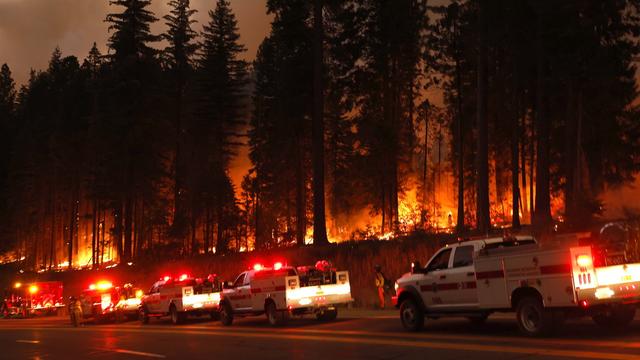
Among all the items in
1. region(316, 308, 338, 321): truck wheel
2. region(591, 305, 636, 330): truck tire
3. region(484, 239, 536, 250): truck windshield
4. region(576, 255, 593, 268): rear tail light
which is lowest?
region(316, 308, 338, 321): truck wheel

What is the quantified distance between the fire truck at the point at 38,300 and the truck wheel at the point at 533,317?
40.1 m

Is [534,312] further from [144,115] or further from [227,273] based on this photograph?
[144,115]

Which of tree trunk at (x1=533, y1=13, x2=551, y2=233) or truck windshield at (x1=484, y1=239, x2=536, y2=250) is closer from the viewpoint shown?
truck windshield at (x1=484, y1=239, x2=536, y2=250)

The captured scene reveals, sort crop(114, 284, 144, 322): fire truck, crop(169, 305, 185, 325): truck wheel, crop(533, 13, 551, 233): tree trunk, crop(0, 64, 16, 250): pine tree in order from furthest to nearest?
crop(0, 64, 16, 250): pine tree → crop(114, 284, 144, 322): fire truck → crop(533, 13, 551, 233): tree trunk → crop(169, 305, 185, 325): truck wheel

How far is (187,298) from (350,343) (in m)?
13.8

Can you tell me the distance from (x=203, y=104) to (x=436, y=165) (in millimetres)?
22138

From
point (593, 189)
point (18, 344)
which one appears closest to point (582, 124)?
point (593, 189)

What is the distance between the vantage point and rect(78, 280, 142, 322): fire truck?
33219mm

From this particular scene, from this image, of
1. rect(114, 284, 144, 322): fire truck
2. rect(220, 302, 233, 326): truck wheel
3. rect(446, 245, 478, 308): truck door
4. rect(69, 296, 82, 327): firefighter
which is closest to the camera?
rect(446, 245, 478, 308): truck door

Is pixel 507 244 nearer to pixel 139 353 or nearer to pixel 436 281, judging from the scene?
pixel 436 281

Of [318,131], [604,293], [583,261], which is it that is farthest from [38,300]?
[604,293]

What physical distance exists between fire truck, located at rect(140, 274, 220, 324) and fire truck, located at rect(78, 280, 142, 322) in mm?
4610

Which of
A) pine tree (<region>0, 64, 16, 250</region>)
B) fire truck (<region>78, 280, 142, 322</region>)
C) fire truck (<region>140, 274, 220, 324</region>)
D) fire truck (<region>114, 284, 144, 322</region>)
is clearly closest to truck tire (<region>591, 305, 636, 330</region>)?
fire truck (<region>140, 274, 220, 324</region>)

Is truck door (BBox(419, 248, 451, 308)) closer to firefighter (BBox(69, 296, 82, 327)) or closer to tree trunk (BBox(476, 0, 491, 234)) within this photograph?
tree trunk (BBox(476, 0, 491, 234))
